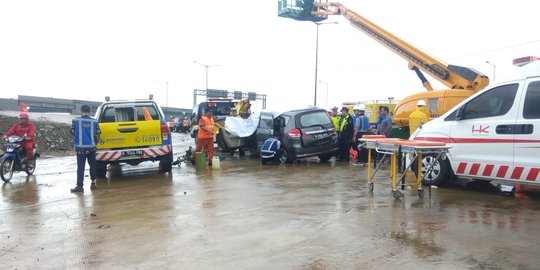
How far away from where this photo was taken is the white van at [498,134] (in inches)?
277

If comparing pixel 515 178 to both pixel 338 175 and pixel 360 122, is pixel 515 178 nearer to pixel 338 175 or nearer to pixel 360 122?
pixel 338 175

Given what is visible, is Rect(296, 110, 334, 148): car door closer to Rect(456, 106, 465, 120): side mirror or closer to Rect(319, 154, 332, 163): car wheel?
Rect(319, 154, 332, 163): car wheel

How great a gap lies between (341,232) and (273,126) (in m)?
8.25

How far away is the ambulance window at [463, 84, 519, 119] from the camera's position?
7.41m

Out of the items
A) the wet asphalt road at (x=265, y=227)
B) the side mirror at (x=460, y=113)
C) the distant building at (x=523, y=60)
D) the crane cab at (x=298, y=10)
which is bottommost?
the wet asphalt road at (x=265, y=227)

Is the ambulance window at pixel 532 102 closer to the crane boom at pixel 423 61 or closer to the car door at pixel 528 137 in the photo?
the car door at pixel 528 137

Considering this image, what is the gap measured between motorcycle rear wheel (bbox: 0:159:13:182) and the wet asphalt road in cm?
91

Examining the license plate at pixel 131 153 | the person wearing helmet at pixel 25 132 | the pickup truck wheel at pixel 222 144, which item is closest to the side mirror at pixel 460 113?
the license plate at pixel 131 153

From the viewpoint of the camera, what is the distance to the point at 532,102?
7078 mm

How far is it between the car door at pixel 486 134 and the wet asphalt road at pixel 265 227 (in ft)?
1.69

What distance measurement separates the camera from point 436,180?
27.6ft

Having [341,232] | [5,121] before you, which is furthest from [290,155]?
[5,121]

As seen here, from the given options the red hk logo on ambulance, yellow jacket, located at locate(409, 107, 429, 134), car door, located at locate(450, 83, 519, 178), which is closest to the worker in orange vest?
yellow jacket, located at locate(409, 107, 429, 134)

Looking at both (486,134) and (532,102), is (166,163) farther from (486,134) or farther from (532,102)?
(532,102)
